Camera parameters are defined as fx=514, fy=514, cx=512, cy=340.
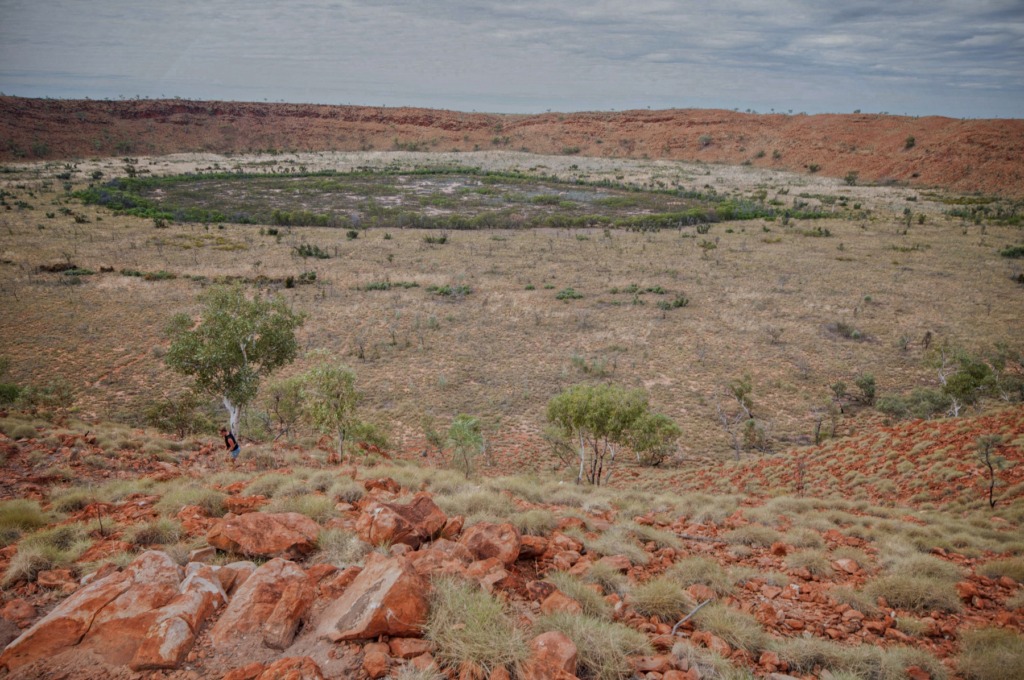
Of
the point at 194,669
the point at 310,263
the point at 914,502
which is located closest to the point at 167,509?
the point at 194,669

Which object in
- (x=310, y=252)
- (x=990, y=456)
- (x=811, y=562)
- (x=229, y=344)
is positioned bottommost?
(x=811, y=562)

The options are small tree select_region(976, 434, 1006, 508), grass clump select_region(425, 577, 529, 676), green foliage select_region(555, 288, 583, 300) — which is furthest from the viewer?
green foliage select_region(555, 288, 583, 300)

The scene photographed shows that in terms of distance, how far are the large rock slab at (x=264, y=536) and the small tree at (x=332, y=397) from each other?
6669 mm

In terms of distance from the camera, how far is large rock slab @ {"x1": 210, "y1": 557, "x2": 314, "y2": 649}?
4711 millimetres

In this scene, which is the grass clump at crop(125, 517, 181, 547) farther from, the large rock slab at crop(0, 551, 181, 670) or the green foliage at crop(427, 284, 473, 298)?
the green foliage at crop(427, 284, 473, 298)

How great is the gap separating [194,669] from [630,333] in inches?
917

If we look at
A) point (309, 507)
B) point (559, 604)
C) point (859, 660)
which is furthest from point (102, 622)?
point (859, 660)

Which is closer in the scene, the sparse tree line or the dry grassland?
the sparse tree line

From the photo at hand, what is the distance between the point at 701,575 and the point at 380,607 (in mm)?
4272

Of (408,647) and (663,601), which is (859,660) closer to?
(663,601)

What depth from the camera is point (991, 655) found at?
502cm

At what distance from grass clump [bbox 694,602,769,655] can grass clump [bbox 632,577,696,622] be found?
182mm

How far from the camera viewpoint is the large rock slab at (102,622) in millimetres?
4422

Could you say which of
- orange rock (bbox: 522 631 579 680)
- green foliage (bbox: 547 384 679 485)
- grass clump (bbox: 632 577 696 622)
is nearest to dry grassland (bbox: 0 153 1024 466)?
green foliage (bbox: 547 384 679 485)
